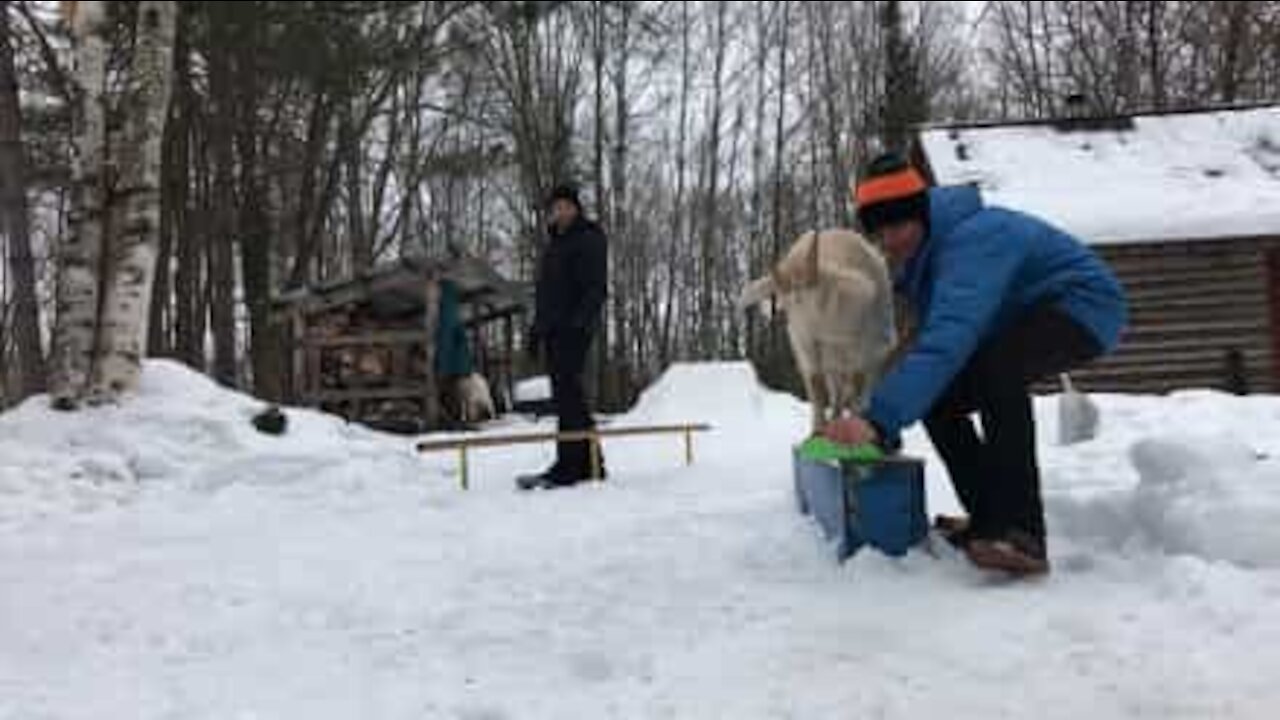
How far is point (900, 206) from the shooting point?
12.8 feet

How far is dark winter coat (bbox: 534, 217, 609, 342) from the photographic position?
7.67 m

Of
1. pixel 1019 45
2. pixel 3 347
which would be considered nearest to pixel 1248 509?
pixel 1019 45

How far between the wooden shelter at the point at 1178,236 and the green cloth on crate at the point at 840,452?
45.1 feet

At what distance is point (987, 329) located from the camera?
3.80 m

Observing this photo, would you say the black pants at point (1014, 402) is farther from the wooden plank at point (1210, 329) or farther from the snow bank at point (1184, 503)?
the wooden plank at point (1210, 329)

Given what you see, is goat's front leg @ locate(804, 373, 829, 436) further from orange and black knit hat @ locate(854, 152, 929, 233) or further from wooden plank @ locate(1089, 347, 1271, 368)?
wooden plank @ locate(1089, 347, 1271, 368)

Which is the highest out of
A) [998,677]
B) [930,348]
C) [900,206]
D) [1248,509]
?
[900,206]

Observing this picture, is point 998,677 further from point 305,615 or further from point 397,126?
point 397,126

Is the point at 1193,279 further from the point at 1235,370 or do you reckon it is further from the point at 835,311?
the point at 835,311

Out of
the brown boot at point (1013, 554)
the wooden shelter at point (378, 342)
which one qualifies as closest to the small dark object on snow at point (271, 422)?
the brown boot at point (1013, 554)

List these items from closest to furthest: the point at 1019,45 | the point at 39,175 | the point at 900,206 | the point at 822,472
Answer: the point at 900,206 → the point at 822,472 → the point at 39,175 → the point at 1019,45

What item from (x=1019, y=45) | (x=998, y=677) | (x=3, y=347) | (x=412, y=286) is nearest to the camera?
(x=998, y=677)

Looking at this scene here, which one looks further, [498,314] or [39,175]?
[498,314]

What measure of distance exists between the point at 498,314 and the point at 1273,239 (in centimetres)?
1028
